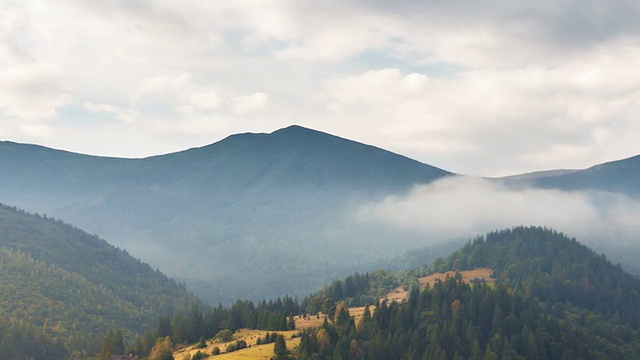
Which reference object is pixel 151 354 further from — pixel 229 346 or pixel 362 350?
pixel 362 350

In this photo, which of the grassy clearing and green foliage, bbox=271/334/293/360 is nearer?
green foliage, bbox=271/334/293/360

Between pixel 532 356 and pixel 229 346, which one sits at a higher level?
pixel 229 346

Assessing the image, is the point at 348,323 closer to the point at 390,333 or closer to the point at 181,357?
the point at 390,333

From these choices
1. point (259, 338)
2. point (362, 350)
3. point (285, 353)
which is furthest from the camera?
point (259, 338)

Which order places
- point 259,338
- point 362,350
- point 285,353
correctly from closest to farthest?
point 285,353 < point 362,350 < point 259,338

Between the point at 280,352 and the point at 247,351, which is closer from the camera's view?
the point at 280,352

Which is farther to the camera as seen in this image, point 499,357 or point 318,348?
point 499,357

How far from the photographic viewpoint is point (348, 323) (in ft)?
645

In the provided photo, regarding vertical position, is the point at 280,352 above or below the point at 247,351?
above

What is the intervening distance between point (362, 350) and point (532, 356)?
199 feet

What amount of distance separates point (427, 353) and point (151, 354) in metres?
85.7

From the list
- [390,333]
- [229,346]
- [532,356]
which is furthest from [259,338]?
[532,356]

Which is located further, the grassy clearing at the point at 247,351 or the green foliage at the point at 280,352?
the grassy clearing at the point at 247,351

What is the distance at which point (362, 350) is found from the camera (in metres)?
179
